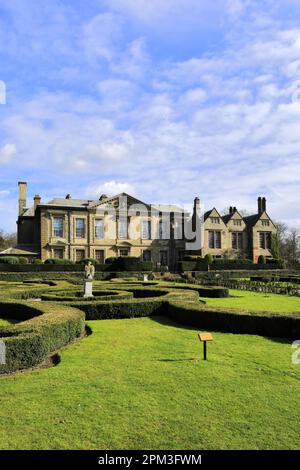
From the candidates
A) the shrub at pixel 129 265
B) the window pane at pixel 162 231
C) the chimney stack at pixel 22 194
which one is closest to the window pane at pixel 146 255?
the window pane at pixel 162 231

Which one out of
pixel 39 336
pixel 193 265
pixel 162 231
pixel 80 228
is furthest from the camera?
pixel 162 231

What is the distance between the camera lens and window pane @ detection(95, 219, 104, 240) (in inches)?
1983

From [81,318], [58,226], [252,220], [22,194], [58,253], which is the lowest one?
[81,318]

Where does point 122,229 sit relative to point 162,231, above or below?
above

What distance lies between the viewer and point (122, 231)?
51.6 m

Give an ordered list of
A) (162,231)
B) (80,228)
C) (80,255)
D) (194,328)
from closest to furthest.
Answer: (194,328)
(80,255)
(80,228)
(162,231)

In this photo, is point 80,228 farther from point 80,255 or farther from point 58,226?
point 80,255

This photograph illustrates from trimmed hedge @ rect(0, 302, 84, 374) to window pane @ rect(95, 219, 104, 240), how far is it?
38.3 m

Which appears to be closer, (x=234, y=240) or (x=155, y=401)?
(x=155, y=401)

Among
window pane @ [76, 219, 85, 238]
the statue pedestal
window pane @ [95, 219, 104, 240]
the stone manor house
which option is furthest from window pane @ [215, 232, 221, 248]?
the statue pedestal

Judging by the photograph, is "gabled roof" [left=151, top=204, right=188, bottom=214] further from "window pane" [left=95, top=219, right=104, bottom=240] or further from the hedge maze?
the hedge maze

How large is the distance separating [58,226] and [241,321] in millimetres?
39234

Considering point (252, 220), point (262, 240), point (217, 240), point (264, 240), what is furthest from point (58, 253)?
point (264, 240)
